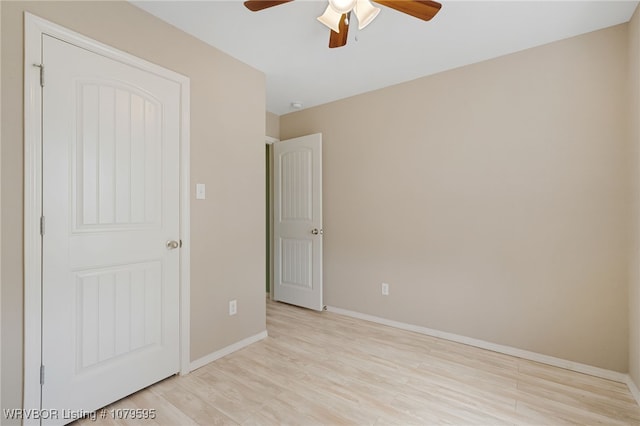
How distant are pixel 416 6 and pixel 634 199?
183 cm

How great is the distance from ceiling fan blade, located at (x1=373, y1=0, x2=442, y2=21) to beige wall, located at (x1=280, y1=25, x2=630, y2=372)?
132cm

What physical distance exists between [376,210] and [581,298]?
175 centimetres

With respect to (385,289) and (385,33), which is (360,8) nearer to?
(385,33)

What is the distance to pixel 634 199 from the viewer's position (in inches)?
74.0

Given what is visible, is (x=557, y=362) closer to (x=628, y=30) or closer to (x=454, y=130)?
(x=454, y=130)

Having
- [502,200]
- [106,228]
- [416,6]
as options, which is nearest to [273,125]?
[106,228]

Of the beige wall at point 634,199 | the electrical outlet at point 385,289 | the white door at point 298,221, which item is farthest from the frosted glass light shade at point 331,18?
the electrical outlet at point 385,289

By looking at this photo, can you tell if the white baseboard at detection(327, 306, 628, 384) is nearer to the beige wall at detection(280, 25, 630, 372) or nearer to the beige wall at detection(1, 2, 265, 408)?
the beige wall at detection(280, 25, 630, 372)

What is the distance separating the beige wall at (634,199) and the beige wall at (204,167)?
264 cm

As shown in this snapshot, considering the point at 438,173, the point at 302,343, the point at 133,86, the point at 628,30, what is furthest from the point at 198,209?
the point at 628,30

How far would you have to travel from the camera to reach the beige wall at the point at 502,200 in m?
2.07

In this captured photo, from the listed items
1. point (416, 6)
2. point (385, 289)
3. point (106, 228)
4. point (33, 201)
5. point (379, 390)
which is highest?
point (416, 6)

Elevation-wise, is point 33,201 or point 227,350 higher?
point 33,201

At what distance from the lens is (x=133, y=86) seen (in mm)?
1849
